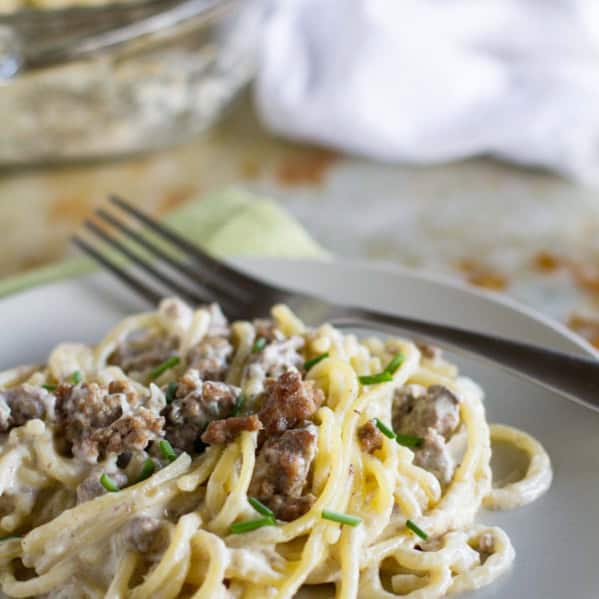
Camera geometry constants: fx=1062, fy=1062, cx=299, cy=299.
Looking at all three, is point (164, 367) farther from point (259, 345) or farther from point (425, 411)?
point (425, 411)

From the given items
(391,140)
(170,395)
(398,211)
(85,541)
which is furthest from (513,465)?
(391,140)

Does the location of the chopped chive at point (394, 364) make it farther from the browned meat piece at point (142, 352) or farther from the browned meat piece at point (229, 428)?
the browned meat piece at point (142, 352)

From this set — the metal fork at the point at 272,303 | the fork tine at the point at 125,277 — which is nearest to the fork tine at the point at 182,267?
the metal fork at the point at 272,303

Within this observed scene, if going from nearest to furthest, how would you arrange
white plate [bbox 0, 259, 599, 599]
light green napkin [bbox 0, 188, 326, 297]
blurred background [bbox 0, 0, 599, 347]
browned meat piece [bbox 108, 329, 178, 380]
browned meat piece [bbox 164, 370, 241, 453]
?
1. white plate [bbox 0, 259, 599, 599]
2. browned meat piece [bbox 164, 370, 241, 453]
3. browned meat piece [bbox 108, 329, 178, 380]
4. light green napkin [bbox 0, 188, 326, 297]
5. blurred background [bbox 0, 0, 599, 347]

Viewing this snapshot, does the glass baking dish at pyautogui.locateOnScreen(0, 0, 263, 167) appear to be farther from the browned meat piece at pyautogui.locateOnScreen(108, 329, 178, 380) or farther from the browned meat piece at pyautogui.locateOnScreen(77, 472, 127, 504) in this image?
the browned meat piece at pyautogui.locateOnScreen(77, 472, 127, 504)

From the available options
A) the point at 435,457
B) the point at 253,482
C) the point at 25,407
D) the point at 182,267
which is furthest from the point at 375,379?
the point at 182,267

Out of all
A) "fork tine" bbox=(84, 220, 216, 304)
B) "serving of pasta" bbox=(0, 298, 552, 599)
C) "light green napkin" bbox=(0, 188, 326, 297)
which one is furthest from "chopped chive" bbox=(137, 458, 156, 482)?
"light green napkin" bbox=(0, 188, 326, 297)
